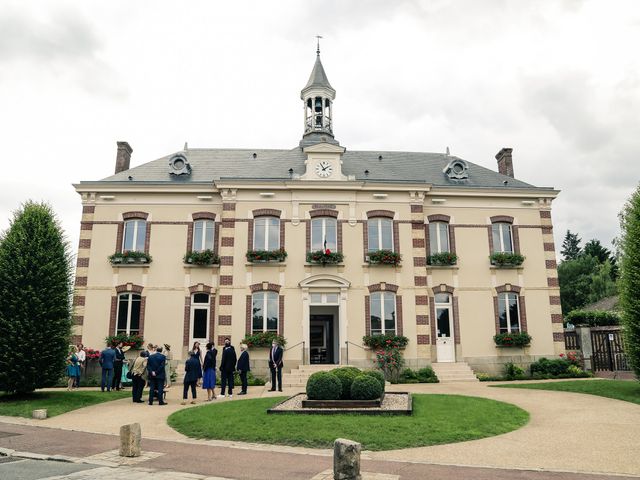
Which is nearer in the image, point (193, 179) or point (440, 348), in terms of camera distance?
point (440, 348)

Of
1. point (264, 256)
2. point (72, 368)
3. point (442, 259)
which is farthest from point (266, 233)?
point (72, 368)

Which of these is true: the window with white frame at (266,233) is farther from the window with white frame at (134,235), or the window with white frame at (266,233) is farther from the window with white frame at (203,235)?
the window with white frame at (134,235)

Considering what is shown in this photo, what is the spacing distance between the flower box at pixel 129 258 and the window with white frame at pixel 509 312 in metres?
15.1

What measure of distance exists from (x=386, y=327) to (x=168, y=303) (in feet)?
29.5

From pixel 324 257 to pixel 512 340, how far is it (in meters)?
8.55

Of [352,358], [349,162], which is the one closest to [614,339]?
[352,358]

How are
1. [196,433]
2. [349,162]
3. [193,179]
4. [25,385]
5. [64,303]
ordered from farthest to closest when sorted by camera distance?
[349,162]
[193,179]
[64,303]
[25,385]
[196,433]

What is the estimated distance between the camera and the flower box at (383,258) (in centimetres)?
1977

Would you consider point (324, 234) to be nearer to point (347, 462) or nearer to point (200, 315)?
point (200, 315)

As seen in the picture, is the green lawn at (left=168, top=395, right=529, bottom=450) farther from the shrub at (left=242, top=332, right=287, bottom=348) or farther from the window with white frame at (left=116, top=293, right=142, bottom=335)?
the window with white frame at (left=116, top=293, right=142, bottom=335)

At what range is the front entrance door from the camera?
21891 mm

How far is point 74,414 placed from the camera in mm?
12000

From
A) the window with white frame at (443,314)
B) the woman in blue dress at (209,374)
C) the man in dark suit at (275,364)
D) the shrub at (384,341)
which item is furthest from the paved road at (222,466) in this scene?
the window with white frame at (443,314)

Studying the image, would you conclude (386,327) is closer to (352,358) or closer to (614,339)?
(352,358)
